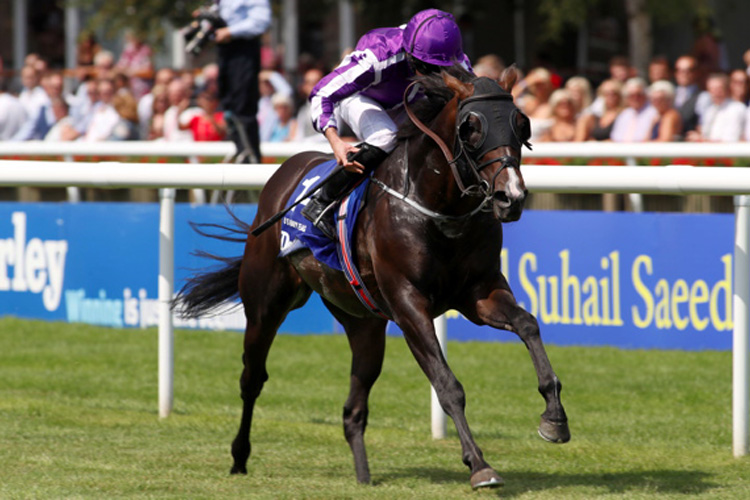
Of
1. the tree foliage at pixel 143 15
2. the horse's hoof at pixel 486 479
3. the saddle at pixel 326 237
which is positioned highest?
the tree foliage at pixel 143 15

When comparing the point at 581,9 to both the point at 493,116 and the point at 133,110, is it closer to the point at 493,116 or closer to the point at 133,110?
the point at 133,110

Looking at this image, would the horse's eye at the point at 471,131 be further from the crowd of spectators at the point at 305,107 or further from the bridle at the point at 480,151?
the crowd of spectators at the point at 305,107

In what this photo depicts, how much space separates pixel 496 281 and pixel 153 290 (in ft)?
15.2

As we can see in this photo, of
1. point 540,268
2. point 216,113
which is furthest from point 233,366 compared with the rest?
point 216,113

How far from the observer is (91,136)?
12953 mm

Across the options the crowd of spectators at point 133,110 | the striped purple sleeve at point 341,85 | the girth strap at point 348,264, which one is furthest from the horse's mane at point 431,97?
the crowd of spectators at point 133,110

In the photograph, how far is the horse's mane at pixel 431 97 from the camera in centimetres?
491

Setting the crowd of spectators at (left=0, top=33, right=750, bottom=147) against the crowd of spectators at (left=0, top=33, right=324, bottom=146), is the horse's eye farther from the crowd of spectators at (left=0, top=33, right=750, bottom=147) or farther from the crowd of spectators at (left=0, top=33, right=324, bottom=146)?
the crowd of spectators at (left=0, top=33, right=324, bottom=146)

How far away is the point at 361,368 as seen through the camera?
5664mm

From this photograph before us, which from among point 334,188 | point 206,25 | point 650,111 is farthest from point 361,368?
point 650,111

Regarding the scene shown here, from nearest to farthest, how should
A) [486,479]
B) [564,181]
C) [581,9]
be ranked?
1. [486,479]
2. [564,181]
3. [581,9]

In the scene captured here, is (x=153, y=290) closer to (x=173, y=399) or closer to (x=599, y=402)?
(x=173, y=399)

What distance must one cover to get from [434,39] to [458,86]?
0.29 meters

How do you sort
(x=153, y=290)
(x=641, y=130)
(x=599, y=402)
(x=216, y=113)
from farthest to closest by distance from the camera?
(x=216, y=113) < (x=641, y=130) < (x=153, y=290) < (x=599, y=402)
